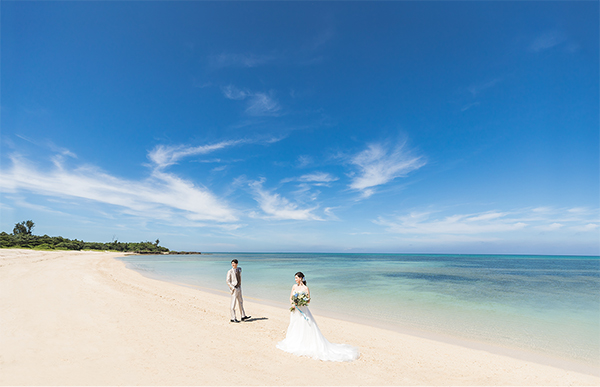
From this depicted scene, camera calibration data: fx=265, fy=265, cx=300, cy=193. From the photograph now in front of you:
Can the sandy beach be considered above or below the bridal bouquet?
below

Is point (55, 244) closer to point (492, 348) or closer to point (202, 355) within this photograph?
point (202, 355)

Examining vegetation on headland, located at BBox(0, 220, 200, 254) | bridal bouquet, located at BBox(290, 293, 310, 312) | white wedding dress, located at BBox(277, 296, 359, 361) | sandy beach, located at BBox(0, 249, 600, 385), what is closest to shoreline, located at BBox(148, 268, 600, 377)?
sandy beach, located at BBox(0, 249, 600, 385)

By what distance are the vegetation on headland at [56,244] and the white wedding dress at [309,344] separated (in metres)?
93.2

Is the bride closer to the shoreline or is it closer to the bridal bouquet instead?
the bridal bouquet

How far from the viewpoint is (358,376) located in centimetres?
646

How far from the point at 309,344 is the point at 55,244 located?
11043 centimetres

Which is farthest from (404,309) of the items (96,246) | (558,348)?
(96,246)

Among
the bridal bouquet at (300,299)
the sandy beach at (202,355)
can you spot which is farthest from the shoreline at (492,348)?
the bridal bouquet at (300,299)

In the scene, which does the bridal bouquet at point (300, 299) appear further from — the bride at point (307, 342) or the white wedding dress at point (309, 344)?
the white wedding dress at point (309, 344)

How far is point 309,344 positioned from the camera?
7641 mm

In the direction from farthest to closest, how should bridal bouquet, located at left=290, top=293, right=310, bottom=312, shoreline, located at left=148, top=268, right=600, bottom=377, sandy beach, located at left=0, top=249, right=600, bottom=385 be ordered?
shoreline, located at left=148, top=268, right=600, bottom=377 → bridal bouquet, located at left=290, top=293, right=310, bottom=312 → sandy beach, located at left=0, top=249, right=600, bottom=385

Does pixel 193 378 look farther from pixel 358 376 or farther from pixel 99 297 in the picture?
pixel 99 297

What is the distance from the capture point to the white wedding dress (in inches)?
291

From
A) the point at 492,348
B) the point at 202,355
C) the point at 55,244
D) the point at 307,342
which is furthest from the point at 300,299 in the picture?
the point at 55,244
